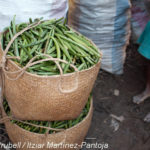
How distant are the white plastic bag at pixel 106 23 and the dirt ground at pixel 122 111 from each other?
0.27 meters

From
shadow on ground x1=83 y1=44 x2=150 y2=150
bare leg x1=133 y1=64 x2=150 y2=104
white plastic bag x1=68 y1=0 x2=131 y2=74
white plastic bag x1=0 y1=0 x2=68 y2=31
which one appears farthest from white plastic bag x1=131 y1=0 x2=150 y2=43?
white plastic bag x1=0 y1=0 x2=68 y2=31

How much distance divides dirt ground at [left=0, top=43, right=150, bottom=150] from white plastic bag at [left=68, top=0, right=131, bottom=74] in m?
0.27

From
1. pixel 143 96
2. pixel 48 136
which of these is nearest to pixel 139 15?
pixel 143 96

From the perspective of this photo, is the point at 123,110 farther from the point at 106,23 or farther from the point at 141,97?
the point at 106,23

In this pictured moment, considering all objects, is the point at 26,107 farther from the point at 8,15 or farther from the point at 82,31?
the point at 82,31

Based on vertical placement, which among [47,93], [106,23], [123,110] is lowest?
[123,110]

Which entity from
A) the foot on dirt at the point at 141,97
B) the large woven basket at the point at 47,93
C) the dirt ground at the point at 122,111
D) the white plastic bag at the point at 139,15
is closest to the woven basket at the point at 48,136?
the large woven basket at the point at 47,93

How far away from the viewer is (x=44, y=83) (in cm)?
149

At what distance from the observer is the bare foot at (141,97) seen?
298 centimetres

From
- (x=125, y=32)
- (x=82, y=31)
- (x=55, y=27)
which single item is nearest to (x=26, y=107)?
(x=55, y=27)

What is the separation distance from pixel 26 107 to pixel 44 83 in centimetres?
29

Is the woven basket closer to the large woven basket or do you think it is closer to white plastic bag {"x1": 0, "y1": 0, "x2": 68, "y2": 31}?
the large woven basket

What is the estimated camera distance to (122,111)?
2844 mm

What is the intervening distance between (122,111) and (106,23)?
1076mm
